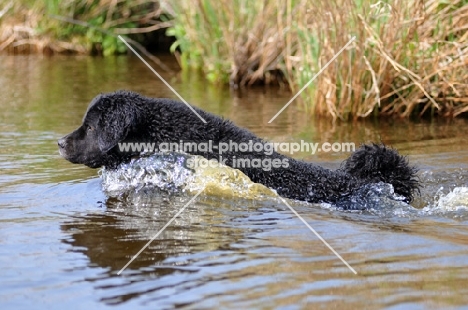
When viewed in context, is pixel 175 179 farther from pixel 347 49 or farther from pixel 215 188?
pixel 347 49

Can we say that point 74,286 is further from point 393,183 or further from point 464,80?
point 464,80

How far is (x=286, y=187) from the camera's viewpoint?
577 cm

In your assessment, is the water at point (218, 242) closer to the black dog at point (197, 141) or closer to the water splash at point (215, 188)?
the water splash at point (215, 188)

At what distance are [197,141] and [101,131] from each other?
2.46 feet

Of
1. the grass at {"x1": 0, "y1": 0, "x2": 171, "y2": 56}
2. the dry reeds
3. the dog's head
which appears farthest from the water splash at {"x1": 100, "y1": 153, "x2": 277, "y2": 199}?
the grass at {"x1": 0, "y1": 0, "x2": 171, "y2": 56}

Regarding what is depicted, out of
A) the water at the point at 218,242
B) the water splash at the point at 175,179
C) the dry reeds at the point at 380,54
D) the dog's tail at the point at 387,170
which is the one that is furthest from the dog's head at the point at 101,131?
the dry reeds at the point at 380,54

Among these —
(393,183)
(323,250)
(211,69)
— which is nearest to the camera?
(323,250)

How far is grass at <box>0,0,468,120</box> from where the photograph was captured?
843 cm

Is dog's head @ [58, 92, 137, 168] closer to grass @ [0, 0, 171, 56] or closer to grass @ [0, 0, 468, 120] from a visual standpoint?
grass @ [0, 0, 468, 120]

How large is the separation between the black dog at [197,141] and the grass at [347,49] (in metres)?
2.30

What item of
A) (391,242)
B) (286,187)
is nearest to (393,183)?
(286,187)

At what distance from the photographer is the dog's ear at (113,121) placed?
571 centimetres

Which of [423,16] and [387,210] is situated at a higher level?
[423,16]

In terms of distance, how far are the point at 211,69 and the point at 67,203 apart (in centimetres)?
636
